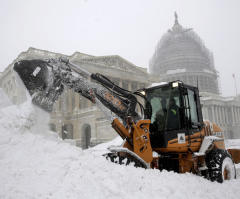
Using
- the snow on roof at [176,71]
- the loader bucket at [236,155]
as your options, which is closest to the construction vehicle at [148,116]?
the loader bucket at [236,155]

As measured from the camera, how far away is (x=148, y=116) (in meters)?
6.29

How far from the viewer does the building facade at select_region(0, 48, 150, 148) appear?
33344mm

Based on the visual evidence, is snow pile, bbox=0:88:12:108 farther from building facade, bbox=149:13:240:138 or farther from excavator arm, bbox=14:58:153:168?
building facade, bbox=149:13:240:138

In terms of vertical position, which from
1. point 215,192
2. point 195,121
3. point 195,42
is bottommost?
point 215,192

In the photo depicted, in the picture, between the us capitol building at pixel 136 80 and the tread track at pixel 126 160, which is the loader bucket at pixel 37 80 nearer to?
the us capitol building at pixel 136 80

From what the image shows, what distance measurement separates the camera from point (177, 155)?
612 cm

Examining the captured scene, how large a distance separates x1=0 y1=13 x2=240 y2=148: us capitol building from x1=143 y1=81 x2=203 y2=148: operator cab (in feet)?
2.82

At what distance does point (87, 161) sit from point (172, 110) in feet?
8.65

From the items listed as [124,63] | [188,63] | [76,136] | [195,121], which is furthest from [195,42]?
[195,121]

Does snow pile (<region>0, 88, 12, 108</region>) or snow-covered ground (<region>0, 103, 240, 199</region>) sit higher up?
snow pile (<region>0, 88, 12, 108</region>)

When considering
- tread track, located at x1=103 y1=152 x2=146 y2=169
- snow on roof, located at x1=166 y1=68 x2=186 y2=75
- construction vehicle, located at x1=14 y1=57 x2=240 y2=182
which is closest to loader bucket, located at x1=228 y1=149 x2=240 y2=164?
construction vehicle, located at x1=14 y1=57 x2=240 y2=182

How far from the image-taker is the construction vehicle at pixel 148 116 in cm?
505

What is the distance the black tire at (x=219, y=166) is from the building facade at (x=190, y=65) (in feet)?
209

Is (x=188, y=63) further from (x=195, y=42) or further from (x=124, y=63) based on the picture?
(x=124, y=63)
